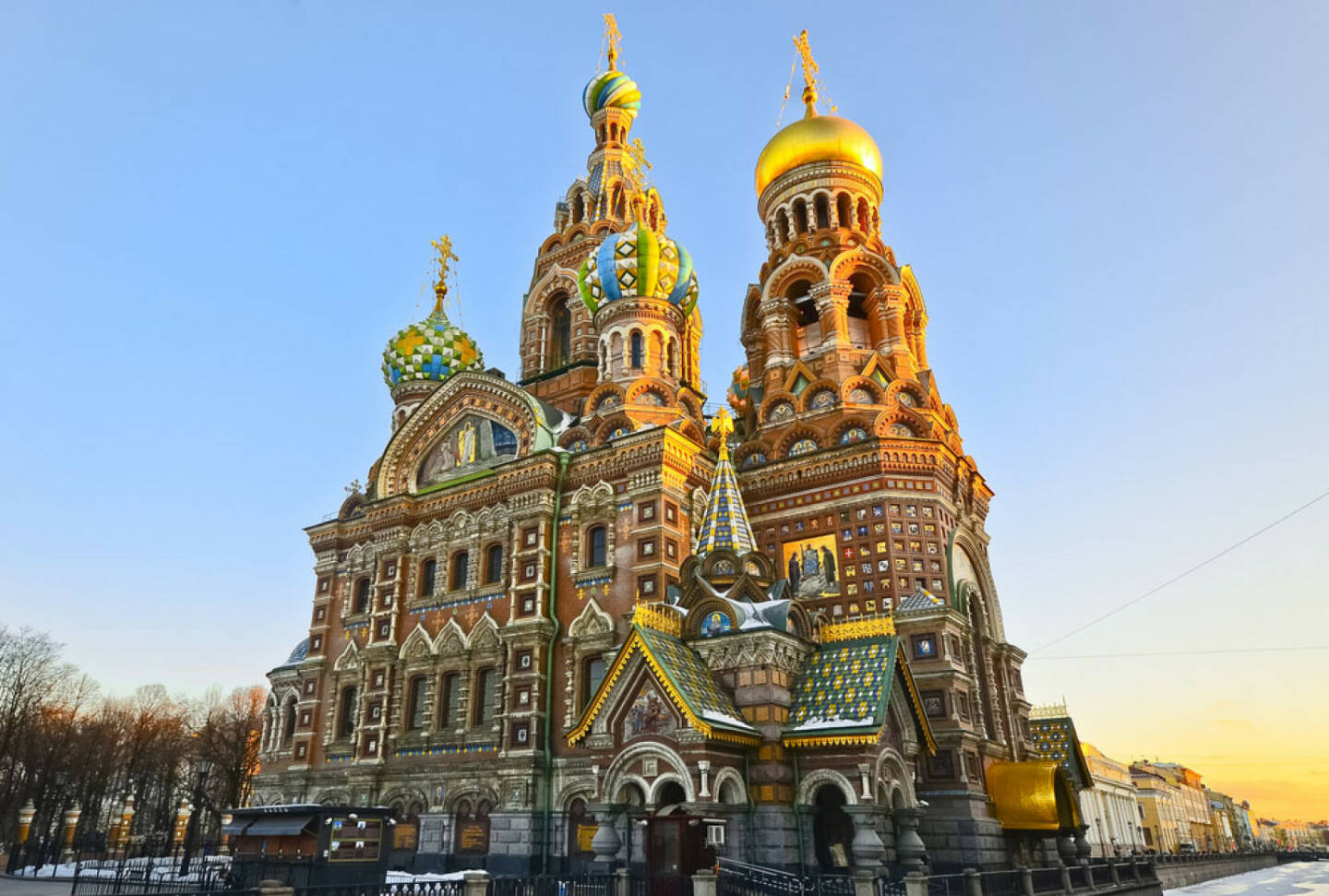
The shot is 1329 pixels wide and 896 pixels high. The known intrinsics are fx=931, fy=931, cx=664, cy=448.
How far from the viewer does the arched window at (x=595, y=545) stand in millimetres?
24094

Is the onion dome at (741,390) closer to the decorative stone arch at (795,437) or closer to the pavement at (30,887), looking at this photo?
the decorative stone arch at (795,437)

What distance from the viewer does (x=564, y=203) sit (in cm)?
3569

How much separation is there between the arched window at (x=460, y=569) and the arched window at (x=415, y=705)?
8.70 feet

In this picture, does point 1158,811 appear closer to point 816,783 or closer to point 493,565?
point 493,565

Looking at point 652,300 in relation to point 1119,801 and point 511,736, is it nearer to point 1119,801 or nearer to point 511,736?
point 511,736

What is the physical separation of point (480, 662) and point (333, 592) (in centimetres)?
729

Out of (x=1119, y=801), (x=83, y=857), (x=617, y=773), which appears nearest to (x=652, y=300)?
(x=617, y=773)

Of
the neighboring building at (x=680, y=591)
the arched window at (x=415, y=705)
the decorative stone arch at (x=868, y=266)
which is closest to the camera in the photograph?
the neighboring building at (x=680, y=591)

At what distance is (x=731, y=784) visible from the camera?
14898mm

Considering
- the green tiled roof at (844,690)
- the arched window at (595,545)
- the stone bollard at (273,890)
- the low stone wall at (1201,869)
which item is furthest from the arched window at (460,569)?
the low stone wall at (1201,869)

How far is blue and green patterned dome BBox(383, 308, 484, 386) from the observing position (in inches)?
1294

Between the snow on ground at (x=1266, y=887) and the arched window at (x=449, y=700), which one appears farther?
the snow on ground at (x=1266, y=887)

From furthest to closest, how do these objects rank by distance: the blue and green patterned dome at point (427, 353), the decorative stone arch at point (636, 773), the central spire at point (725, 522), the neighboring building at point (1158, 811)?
1. the neighboring building at point (1158, 811)
2. the blue and green patterned dome at point (427, 353)
3. the central spire at point (725, 522)
4. the decorative stone arch at point (636, 773)

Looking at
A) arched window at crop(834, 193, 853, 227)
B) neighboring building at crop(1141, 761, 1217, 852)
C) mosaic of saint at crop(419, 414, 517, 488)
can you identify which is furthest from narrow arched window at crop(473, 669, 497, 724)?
neighboring building at crop(1141, 761, 1217, 852)
